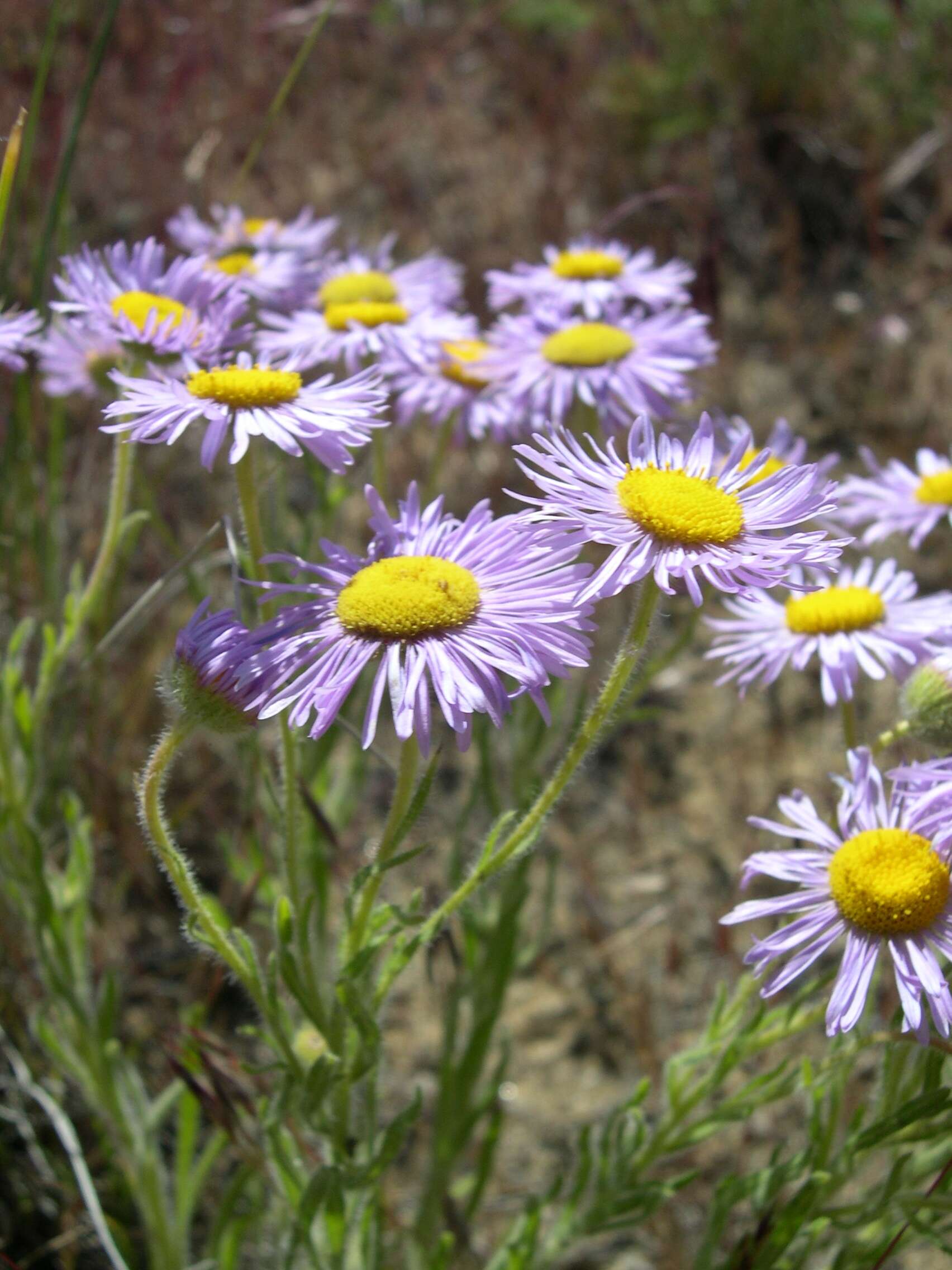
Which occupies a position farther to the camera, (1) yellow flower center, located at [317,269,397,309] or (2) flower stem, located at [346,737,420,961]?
(1) yellow flower center, located at [317,269,397,309]

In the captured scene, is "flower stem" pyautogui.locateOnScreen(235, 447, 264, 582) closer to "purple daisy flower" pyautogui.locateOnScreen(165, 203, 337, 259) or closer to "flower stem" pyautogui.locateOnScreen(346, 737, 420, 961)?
"flower stem" pyautogui.locateOnScreen(346, 737, 420, 961)

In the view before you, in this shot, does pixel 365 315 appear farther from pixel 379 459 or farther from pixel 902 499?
pixel 902 499

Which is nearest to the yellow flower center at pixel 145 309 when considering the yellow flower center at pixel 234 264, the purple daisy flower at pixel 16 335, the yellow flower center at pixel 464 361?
the purple daisy flower at pixel 16 335

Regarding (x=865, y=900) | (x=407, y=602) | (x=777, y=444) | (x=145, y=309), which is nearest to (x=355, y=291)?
(x=145, y=309)

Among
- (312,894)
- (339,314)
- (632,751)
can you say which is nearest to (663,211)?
(632,751)

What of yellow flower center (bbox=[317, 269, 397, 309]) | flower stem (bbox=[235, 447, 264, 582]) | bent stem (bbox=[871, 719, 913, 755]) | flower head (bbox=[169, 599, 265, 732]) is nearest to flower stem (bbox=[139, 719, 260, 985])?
flower head (bbox=[169, 599, 265, 732])

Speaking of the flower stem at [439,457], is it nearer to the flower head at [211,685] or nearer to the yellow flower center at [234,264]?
the yellow flower center at [234,264]

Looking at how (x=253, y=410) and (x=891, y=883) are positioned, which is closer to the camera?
(x=891, y=883)
